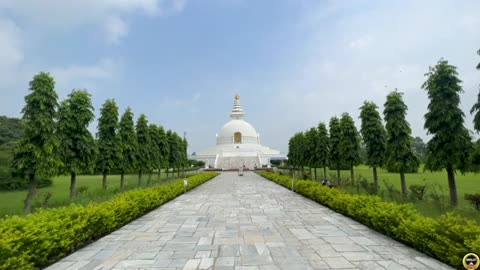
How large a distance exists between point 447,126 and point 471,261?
8401mm

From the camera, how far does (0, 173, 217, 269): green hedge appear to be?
4348 mm

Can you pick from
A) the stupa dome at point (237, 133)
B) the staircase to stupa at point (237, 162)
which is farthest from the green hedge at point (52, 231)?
the stupa dome at point (237, 133)

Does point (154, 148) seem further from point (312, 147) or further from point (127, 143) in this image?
point (312, 147)

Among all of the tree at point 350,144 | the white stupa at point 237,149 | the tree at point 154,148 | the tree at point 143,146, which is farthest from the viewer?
the white stupa at point 237,149

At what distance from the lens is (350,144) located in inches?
668

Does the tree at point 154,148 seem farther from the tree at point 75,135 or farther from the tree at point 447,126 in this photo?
A: the tree at point 447,126

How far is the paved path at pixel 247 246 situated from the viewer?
509 centimetres

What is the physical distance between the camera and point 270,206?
38.8 ft

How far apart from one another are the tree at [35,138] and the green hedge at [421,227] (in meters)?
10.9

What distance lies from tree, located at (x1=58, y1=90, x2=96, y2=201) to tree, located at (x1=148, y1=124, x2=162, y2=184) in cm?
747

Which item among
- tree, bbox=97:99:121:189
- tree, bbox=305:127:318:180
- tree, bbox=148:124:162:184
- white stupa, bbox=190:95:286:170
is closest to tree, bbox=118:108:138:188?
tree, bbox=97:99:121:189

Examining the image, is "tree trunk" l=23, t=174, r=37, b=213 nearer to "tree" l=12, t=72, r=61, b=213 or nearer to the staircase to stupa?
"tree" l=12, t=72, r=61, b=213

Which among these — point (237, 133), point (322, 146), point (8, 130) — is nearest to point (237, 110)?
point (237, 133)

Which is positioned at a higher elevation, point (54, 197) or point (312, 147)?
point (312, 147)
